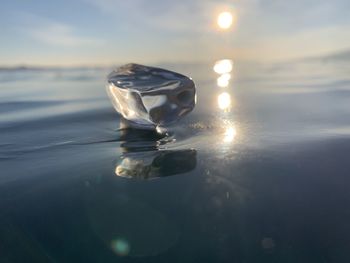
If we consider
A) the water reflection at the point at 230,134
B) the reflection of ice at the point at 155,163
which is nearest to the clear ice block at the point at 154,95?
the water reflection at the point at 230,134

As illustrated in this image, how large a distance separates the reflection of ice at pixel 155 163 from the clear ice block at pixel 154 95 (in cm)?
108

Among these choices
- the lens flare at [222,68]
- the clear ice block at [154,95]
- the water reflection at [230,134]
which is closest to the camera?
the water reflection at [230,134]

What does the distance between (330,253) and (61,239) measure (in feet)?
6.13

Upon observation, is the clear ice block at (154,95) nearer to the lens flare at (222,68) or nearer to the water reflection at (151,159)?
the water reflection at (151,159)

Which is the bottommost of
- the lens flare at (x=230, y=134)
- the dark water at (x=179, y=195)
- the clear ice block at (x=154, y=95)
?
the dark water at (x=179, y=195)

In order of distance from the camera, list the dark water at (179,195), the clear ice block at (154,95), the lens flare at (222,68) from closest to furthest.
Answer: the dark water at (179,195) → the clear ice block at (154,95) → the lens flare at (222,68)

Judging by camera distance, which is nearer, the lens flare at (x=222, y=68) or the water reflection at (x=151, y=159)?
the water reflection at (x=151, y=159)

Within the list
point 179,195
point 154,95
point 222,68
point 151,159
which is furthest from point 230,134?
point 222,68

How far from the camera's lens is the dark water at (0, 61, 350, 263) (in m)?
2.37

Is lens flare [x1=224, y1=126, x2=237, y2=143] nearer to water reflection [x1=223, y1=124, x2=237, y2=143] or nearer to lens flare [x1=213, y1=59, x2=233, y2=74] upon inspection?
water reflection [x1=223, y1=124, x2=237, y2=143]

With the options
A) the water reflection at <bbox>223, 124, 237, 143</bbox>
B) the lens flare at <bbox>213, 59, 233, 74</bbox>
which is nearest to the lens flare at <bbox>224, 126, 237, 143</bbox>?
the water reflection at <bbox>223, 124, 237, 143</bbox>

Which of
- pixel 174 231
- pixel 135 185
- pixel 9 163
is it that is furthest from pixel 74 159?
pixel 174 231

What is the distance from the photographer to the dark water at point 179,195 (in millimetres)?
2365

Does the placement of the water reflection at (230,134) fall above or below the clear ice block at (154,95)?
below
